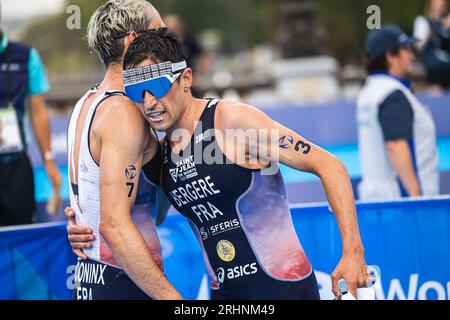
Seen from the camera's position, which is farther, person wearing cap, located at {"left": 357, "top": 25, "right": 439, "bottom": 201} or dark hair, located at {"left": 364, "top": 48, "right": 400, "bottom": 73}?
dark hair, located at {"left": 364, "top": 48, "right": 400, "bottom": 73}

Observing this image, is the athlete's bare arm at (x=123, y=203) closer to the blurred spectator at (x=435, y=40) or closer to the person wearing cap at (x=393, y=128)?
the person wearing cap at (x=393, y=128)

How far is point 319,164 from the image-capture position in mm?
3426

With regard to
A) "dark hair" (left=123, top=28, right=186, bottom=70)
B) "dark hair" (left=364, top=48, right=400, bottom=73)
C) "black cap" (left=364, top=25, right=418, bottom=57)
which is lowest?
"dark hair" (left=364, top=48, right=400, bottom=73)

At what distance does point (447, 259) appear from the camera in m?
5.20

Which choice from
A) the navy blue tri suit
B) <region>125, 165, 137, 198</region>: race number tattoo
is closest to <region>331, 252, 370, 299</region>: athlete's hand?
the navy blue tri suit

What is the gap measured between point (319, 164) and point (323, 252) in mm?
1974

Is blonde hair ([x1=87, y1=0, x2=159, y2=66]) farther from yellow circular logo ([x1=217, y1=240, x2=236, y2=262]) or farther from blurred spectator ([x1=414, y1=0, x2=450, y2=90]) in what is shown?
blurred spectator ([x1=414, y1=0, x2=450, y2=90])

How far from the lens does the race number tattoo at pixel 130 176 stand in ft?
11.1

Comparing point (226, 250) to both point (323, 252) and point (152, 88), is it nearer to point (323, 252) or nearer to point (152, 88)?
point (152, 88)

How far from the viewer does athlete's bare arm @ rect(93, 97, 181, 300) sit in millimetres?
3348

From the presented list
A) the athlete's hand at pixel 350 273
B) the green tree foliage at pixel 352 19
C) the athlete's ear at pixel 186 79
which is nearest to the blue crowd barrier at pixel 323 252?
the athlete's hand at pixel 350 273

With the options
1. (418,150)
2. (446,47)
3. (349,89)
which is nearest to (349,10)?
(349,89)

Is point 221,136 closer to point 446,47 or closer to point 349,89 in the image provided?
point 446,47

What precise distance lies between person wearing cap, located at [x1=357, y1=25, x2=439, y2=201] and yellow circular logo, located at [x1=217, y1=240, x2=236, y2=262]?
227 cm
